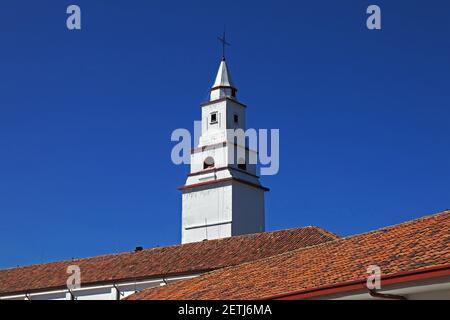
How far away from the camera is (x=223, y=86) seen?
51.8 metres

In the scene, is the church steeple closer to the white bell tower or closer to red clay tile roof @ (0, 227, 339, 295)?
the white bell tower

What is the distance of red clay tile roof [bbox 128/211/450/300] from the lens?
13.5m

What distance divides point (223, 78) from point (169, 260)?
1956 centimetres

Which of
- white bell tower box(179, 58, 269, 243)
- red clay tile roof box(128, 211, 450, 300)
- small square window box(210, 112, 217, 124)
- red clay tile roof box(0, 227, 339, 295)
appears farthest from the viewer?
small square window box(210, 112, 217, 124)

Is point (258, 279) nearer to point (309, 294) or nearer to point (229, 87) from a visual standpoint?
point (309, 294)

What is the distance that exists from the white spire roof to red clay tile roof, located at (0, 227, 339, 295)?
54.3 ft

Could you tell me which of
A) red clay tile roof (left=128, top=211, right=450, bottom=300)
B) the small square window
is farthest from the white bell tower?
red clay tile roof (left=128, top=211, right=450, bottom=300)

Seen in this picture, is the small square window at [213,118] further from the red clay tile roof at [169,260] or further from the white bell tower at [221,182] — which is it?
the red clay tile roof at [169,260]

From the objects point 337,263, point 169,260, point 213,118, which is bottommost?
point 337,263

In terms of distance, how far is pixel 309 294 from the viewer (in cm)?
1357

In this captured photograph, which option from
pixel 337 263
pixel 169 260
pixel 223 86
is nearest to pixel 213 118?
pixel 223 86

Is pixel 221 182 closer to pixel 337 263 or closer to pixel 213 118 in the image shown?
pixel 213 118

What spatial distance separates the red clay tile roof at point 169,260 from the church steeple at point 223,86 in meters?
15.8

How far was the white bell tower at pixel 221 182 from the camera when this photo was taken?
49469mm
